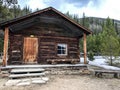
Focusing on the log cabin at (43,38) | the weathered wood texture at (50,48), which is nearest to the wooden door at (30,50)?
the log cabin at (43,38)

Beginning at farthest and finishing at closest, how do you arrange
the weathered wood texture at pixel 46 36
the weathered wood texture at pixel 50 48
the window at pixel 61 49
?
the window at pixel 61 49, the weathered wood texture at pixel 50 48, the weathered wood texture at pixel 46 36

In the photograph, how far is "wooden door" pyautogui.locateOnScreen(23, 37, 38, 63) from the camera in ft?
40.1

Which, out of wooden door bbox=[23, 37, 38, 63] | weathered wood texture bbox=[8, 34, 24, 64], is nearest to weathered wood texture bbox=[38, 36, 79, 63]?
wooden door bbox=[23, 37, 38, 63]

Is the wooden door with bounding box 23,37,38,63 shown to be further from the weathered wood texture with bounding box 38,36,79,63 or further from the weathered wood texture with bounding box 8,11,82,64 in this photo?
the weathered wood texture with bounding box 38,36,79,63

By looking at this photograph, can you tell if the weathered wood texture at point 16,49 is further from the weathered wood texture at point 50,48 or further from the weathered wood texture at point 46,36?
the weathered wood texture at point 50,48

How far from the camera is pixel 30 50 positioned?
1230 cm

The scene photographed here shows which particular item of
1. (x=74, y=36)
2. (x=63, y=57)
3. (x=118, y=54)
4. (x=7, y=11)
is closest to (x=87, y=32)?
(x=74, y=36)

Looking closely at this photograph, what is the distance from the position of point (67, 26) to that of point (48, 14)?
89.4 inches

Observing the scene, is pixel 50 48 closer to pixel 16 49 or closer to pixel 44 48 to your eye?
pixel 44 48

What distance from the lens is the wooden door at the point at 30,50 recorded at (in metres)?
12.2

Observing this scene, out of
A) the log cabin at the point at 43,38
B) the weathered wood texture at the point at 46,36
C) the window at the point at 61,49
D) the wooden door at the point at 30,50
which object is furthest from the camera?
the window at the point at 61,49

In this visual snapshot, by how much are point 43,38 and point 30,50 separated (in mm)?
1537

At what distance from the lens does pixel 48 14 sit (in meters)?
11.9

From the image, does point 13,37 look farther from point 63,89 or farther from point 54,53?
point 63,89
